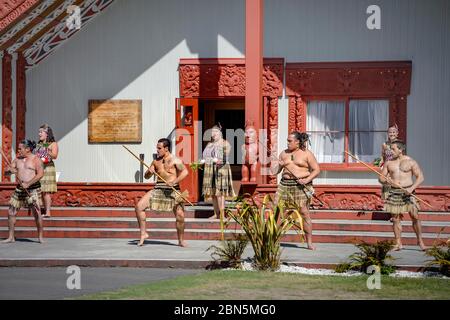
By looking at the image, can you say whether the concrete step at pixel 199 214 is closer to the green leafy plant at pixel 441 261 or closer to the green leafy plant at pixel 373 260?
the green leafy plant at pixel 441 261

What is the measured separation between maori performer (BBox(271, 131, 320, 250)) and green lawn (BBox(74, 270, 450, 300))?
2824 mm

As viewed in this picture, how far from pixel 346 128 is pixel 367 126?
448mm

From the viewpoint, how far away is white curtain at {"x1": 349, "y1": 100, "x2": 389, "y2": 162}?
20828mm

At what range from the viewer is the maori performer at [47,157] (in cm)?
1817

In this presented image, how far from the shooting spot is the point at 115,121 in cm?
2138

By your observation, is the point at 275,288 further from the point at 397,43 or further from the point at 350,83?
the point at 397,43

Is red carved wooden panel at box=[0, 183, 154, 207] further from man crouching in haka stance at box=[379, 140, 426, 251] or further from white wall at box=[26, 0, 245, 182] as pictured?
man crouching in haka stance at box=[379, 140, 426, 251]

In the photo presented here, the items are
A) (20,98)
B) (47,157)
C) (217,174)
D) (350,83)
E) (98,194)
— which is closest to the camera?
(217,174)

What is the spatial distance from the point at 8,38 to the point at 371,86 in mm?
7697

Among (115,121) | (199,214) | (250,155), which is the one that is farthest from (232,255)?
(115,121)

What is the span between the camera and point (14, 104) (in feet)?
69.6

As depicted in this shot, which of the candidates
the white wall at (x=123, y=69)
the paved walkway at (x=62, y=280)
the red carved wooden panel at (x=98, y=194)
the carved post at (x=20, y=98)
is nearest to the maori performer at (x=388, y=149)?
the paved walkway at (x=62, y=280)

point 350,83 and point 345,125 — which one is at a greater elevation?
point 350,83
